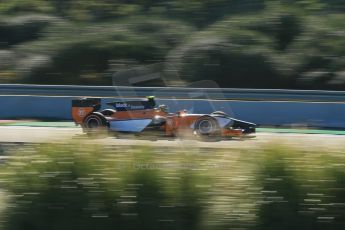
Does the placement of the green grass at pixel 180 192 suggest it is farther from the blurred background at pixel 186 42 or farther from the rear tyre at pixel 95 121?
the blurred background at pixel 186 42

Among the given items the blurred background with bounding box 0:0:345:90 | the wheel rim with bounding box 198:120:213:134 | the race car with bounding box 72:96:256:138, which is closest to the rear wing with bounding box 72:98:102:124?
the race car with bounding box 72:96:256:138

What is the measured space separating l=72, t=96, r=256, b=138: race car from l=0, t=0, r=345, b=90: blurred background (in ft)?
16.7

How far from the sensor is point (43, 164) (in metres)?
5.39

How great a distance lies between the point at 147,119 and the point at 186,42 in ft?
36.9

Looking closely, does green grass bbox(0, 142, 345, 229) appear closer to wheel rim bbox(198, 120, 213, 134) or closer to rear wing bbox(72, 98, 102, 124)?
wheel rim bbox(198, 120, 213, 134)

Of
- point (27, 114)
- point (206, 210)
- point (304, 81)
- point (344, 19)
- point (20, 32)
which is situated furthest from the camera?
point (20, 32)

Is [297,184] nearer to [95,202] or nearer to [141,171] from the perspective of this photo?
[141,171]

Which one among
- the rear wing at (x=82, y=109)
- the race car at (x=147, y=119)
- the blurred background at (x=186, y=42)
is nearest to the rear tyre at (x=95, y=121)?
the race car at (x=147, y=119)

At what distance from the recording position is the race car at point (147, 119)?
13.0 metres

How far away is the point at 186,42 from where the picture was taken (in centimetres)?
2511

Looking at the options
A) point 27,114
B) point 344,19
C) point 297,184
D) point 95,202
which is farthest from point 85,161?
point 344,19

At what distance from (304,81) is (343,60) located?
4.41 ft

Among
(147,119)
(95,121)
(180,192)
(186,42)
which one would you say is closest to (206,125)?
(147,119)

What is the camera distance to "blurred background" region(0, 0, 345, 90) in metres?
23.4
